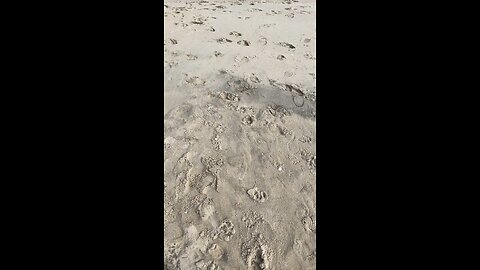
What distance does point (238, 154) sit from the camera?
265 cm

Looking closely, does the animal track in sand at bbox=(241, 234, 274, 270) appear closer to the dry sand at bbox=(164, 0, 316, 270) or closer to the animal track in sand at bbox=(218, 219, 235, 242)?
the dry sand at bbox=(164, 0, 316, 270)

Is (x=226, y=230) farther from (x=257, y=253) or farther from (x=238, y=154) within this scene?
(x=238, y=154)

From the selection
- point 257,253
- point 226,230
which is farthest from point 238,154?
point 257,253

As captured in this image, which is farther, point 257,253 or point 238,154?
point 238,154

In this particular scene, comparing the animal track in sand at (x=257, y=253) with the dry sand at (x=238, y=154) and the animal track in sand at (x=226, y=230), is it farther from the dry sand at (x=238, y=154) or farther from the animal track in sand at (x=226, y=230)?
the animal track in sand at (x=226, y=230)

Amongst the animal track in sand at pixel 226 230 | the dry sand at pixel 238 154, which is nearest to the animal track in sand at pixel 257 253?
the dry sand at pixel 238 154

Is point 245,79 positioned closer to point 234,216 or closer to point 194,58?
point 194,58

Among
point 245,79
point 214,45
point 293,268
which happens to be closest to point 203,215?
point 293,268

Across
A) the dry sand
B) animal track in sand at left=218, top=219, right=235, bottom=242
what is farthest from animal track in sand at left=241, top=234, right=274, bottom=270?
animal track in sand at left=218, top=219, right=235, bottom=242

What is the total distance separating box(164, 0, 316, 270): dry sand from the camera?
2154 millimetres
